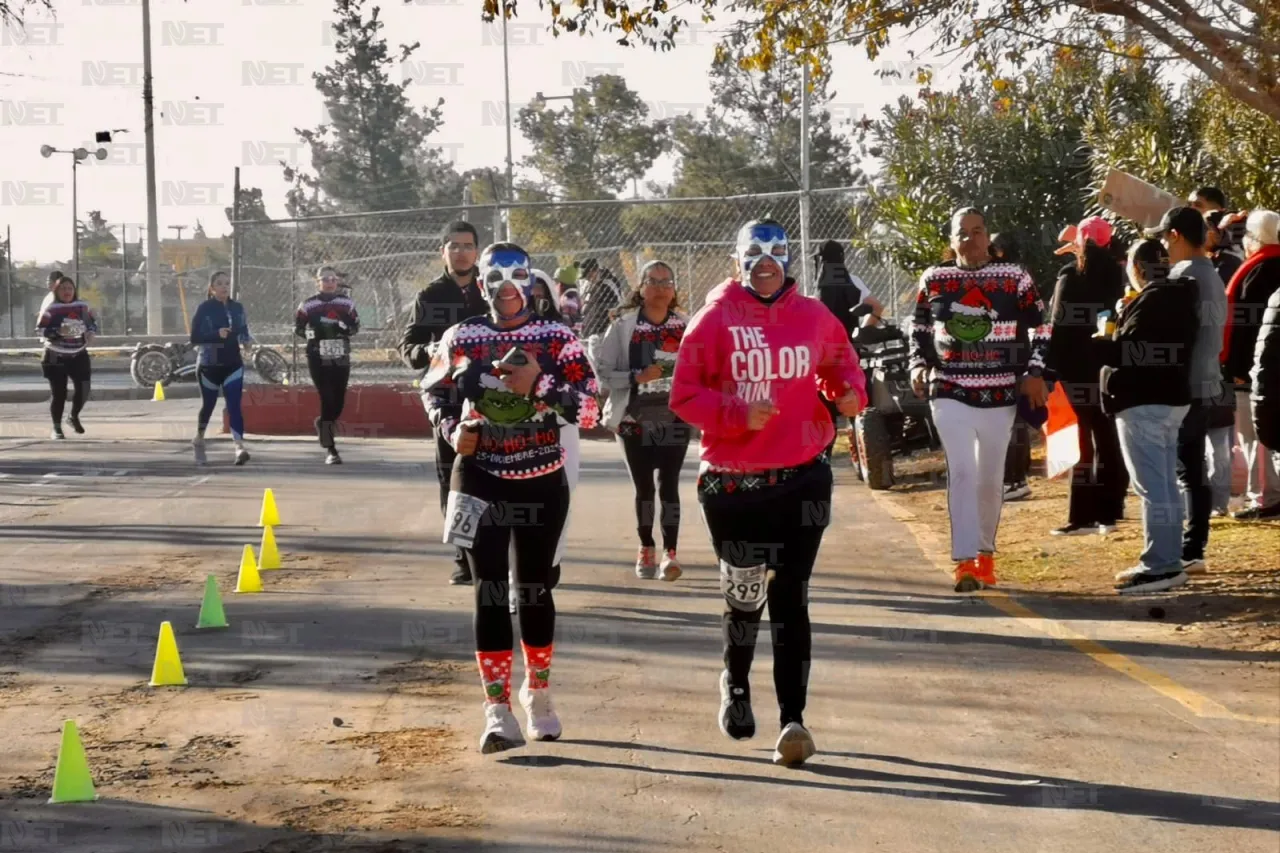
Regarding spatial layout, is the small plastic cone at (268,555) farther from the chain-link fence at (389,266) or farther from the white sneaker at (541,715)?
Answer: the chain-link fence at (389,266)

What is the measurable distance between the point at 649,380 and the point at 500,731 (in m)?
4.42

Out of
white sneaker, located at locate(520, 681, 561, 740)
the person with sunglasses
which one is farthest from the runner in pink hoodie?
the person with sunglasses

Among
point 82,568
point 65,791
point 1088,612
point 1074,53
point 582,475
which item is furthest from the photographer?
A: point 582,475

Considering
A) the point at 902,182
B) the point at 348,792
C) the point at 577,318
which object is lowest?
the point at 348,792

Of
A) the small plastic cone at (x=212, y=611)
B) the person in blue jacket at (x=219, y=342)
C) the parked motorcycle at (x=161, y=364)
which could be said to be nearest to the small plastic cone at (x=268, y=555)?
the small plastic cone at (x=212, y=611)

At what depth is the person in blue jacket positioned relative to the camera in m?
19.0

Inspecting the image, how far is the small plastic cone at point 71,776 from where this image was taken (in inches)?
252

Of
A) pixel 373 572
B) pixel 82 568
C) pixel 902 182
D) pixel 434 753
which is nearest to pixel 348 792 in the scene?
pixel 434 753

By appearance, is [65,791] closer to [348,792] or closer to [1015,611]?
[348,792]

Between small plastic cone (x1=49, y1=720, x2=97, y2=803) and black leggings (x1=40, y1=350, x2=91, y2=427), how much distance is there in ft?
55.3

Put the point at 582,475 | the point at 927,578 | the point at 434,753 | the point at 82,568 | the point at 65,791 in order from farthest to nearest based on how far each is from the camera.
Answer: the point at 582,475 → the point at 82,568 → the point at 927,578 → the point at 434,753 → the point at 65,791

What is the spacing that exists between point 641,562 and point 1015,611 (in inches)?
102

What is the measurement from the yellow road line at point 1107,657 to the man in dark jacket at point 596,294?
21.1 feet

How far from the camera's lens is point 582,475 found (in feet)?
61.3
